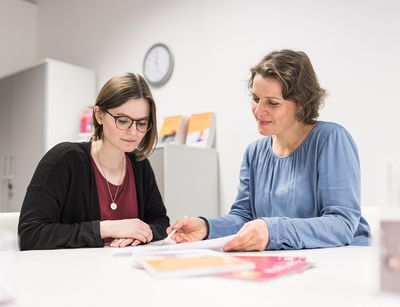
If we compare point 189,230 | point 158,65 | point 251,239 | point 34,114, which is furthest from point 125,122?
point 34,114

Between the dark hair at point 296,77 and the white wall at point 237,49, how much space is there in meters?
0.94

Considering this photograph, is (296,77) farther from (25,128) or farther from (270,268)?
(25,128)

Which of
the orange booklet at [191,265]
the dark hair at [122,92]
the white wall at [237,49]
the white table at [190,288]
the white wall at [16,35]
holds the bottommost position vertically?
the white table at [190,288]

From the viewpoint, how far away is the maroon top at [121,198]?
1.67 metres

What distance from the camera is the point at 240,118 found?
312 cm

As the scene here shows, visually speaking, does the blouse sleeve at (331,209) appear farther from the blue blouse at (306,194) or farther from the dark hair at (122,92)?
the dark hair at (122,92)

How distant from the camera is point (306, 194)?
145cm

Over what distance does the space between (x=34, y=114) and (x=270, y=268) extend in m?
3.43

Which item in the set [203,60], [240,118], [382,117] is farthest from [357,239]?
[203,60]

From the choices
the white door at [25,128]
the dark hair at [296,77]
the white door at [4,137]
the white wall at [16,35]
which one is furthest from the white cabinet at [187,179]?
the white wall at [16,35]

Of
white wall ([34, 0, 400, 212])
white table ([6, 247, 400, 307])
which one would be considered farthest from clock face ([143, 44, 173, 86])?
white table ([6, 247, 400, 307])

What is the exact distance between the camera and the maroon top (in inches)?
65.7

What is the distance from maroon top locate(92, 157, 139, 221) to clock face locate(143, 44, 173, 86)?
188 cm

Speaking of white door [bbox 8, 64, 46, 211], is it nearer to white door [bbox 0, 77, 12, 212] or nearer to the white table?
white door [bbox 0, 77, 12, 212]
